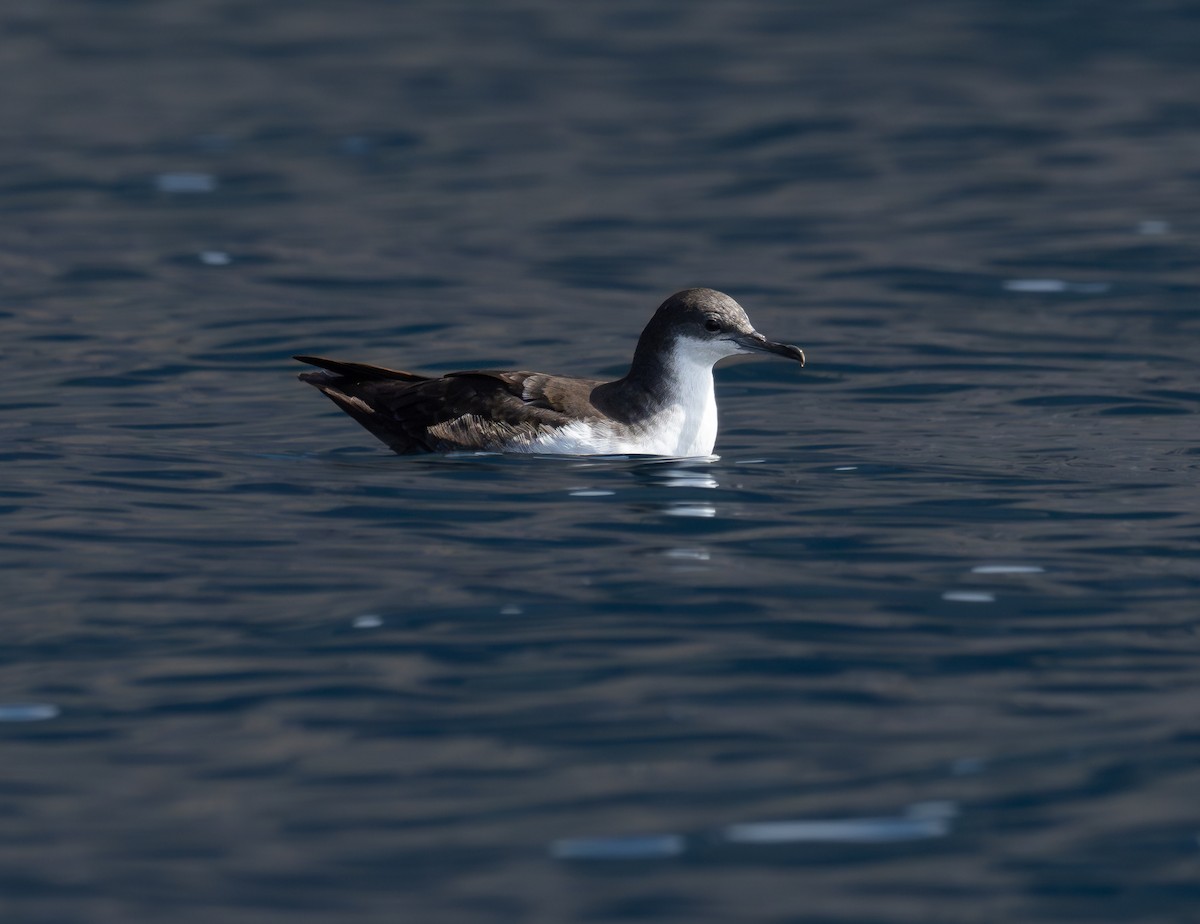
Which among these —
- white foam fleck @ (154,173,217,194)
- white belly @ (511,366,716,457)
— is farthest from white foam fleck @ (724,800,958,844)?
white foam fleck @ (154,173,217,194)

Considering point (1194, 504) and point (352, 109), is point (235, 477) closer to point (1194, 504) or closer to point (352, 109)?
point (1194, 504)

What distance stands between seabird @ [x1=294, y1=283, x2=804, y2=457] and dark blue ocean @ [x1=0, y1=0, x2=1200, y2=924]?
216mm

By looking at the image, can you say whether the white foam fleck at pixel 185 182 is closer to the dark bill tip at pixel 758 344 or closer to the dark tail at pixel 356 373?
the dark tail at pixel 356 373

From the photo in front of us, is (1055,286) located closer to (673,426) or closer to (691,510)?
(673,426)

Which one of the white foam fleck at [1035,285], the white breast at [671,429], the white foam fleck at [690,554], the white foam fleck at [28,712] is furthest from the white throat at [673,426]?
the white foam fleck at [1035,285]

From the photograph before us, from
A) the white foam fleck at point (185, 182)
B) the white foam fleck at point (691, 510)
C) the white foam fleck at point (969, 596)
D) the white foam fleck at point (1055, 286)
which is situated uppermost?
the white foam fleck at point (185, 182)

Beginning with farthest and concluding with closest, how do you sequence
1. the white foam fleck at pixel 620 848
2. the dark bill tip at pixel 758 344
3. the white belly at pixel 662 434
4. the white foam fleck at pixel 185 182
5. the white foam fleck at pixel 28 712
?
the white foam fleck at pixel 185 182 < the dark bill tip at pixel 758 344 < the white belly at pixel 662 434 < the white foam fleck at pixel 28 712 < the white foam fleck at pixel 620 848

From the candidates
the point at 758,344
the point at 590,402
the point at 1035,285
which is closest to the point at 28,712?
the point at 590,402

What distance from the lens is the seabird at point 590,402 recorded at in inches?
501

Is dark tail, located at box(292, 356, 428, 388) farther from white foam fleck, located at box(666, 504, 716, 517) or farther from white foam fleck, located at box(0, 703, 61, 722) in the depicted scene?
white foam fleck, located at box(0, 703, 61, 722)

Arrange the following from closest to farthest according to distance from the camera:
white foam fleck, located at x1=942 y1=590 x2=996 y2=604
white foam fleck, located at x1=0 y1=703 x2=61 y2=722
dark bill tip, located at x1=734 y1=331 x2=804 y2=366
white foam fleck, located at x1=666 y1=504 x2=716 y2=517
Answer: white foam fleck, located at x1=0 y1=703 x2=61 y2=722 → white foam fleck, located at x1=942 y1=590 x2=996 y2=604 → white foam fleck, located at x1=666 y1=504 x2=716 y2=517 → dark bill tip, located at x1=734 y1=331 x2=804 y2=366

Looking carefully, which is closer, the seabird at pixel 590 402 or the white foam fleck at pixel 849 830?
the white foam fleck at pixel 849 830

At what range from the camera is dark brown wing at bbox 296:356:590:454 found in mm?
12758

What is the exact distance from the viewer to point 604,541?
10.9m
